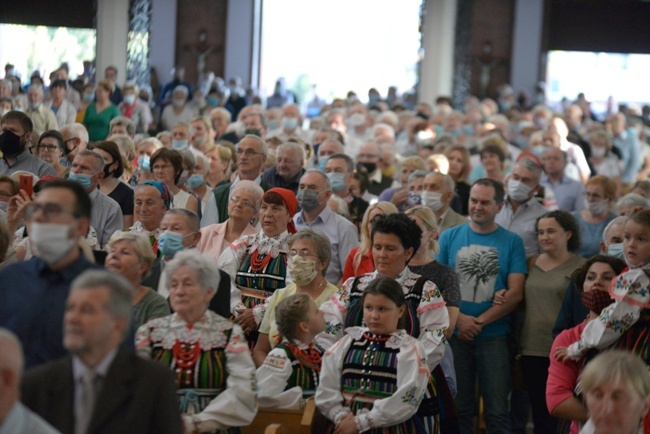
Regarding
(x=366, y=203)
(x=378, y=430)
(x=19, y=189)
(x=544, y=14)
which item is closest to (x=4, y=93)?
(x=366, y=203)

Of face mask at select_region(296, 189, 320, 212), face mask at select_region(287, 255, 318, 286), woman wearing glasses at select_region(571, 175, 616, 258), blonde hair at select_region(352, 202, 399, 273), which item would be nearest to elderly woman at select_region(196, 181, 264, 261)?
face mask at select_region(296, 189, 320, 212)

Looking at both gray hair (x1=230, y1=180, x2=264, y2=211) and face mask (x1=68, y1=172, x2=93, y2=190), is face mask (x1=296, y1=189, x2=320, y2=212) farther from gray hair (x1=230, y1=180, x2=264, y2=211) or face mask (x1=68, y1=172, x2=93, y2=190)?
face mask (x1=68, y1=172, x2=93, y2=190)

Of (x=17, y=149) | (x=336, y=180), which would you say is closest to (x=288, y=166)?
(x=336, y=180)

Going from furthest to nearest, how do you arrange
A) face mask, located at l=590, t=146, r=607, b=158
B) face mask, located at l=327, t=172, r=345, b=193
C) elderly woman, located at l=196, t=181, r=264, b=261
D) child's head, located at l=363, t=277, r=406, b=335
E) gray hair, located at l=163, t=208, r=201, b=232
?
face mask, located at l=590, t=146, r=607, b=158 < face mask, located at l=327, t=172, r=345, b=193 < elderly woman, located at l=196, t=181, r=264, b=261 < gray hair, located at l=163, t=208, r=201, b=232 < child's head, located at l=363, t=277, r=406, b=335

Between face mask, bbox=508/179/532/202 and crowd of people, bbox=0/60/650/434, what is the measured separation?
A: 2 cm

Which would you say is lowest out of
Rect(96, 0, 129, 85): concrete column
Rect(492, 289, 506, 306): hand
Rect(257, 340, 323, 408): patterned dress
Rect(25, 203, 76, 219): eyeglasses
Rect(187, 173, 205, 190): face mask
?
Rect(257, 340, 323, 408): patterned dress

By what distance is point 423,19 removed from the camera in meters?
24.4

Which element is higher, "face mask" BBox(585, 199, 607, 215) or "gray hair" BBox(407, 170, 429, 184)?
"gray hair" BBox(407, 170, 429, 184)

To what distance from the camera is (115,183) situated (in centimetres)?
806

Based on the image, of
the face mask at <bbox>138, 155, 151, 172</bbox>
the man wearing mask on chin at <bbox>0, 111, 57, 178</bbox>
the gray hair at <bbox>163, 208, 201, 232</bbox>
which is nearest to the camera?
the gray hair at <bbox>163, 208, 201, 232</bbox>

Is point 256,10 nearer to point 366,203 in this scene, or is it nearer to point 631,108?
point 631,108

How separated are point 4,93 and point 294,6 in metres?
13.1

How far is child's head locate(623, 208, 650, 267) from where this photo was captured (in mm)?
5270

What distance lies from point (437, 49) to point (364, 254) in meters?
18.6
